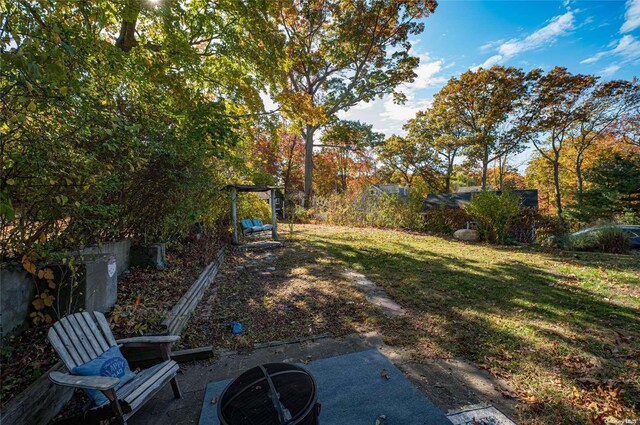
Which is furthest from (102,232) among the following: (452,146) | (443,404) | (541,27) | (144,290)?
(452,146)

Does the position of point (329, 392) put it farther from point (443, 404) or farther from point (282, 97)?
point (282, 97)

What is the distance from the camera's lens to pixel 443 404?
215 centimetres

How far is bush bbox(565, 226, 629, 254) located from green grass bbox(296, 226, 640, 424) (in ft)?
5.98

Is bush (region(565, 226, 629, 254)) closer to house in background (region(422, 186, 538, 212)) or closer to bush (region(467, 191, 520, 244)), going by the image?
bush (region(467, 191, 520, 244))

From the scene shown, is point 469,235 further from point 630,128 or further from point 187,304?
point 630,128

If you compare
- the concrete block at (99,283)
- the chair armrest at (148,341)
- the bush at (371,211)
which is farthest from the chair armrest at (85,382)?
the bush at (371,211)

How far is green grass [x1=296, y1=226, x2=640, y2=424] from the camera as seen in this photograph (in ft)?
7.30

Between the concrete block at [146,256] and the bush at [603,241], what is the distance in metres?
12.3

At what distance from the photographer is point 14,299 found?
8.07ft

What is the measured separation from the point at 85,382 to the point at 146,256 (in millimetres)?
3400

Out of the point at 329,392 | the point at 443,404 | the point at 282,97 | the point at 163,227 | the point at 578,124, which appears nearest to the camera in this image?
the point at 443,404

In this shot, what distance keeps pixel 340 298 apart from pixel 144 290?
297 cm

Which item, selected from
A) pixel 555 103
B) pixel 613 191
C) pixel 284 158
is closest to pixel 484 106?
pixel 555 103

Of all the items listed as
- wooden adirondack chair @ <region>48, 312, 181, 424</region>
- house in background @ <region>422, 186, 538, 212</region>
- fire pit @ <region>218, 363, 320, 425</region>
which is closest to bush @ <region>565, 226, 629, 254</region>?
house in background @ <region>422, 186, 538, 212</region>
